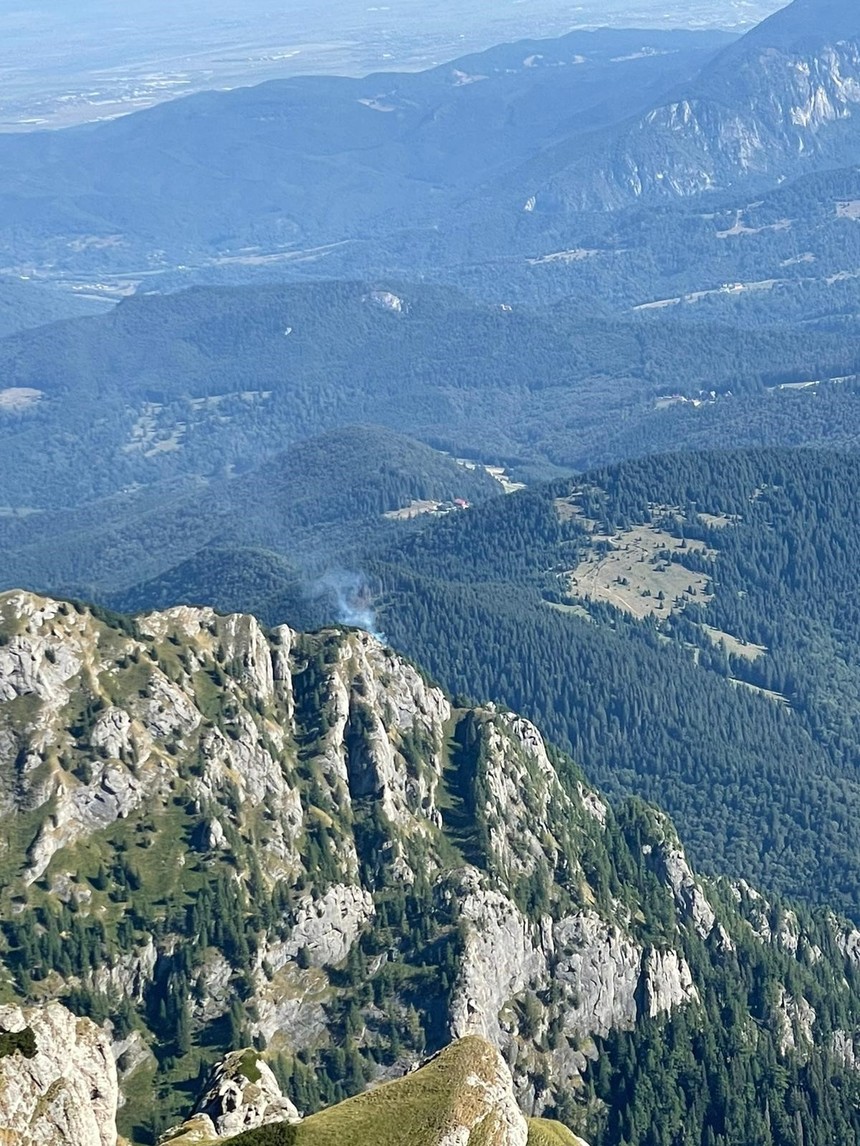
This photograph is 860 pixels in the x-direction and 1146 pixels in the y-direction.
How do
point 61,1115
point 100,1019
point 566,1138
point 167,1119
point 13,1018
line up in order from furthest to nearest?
point 100,1019
point 167,1119
point 566,1138
point 13,1018
point 61,1115

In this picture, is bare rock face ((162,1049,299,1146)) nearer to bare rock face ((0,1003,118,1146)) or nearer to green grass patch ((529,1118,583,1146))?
bare rock face ((0,1003,118,1146))

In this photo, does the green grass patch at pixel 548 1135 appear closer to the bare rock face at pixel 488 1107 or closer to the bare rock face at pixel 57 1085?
the bare rock face at pixel 488 1107

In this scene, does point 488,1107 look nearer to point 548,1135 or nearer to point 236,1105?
point 236,1105

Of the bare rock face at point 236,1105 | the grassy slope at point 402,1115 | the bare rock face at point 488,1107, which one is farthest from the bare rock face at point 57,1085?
the bare rock face at point 488,1107

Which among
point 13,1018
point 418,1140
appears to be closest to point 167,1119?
point 13,1018

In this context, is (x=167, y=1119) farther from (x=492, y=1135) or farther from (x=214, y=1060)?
(x=492, y=1135)

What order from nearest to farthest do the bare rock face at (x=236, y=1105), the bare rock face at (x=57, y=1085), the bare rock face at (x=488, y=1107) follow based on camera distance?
the bare rock face at (x=57, y=1085) → the bare rock face at (x=488, y=1107) → the bare rock face at (x=236, y=1105)

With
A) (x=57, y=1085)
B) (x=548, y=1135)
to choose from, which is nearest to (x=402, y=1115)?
(x=57, y=1085)
